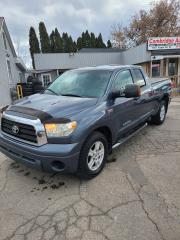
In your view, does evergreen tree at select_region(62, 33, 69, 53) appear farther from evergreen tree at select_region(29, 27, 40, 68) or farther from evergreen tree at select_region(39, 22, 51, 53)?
evergreen tree at select_region(29, 27, 40, 68)

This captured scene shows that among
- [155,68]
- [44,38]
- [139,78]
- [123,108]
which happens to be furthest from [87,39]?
[123,108]

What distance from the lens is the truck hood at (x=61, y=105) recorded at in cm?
280

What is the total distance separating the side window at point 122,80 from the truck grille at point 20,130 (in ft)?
5.70

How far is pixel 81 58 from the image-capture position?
23.2 metres

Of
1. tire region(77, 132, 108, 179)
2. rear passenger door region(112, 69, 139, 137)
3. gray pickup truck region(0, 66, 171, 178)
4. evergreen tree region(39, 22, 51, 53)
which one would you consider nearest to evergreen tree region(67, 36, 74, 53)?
evergreen tree region(39, 22, 51, 53)

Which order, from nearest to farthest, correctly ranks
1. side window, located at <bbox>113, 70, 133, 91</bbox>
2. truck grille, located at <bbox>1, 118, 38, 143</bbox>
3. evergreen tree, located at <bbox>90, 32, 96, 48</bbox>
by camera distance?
truck grille, located at <bbox>1, 118, 38, 143</bbox>, side window, located at <bbox>113, 70, 133, 91</bbox>, evergreen tree, located at <bbox>90, 32, 96, 48</bbox>

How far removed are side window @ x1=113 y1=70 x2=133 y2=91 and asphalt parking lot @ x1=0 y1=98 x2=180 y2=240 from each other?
57.4 inches

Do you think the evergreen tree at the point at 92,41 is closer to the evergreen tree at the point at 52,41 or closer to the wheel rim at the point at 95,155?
the evergreen tree at the point at 52,41

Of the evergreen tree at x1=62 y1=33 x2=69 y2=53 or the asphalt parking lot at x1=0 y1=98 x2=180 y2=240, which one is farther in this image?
the evergreen tree at x1=62 y1=33 x2=69 y2=53

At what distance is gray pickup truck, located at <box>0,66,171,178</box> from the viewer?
2652 mm

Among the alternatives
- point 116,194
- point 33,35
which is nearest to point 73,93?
point 116,194

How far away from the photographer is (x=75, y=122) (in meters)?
2.71

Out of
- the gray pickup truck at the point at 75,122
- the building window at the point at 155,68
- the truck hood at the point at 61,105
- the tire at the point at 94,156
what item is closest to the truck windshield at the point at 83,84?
the gray pickup truck at the point at 75,122

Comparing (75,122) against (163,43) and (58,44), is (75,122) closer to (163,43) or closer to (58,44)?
(163,43)
